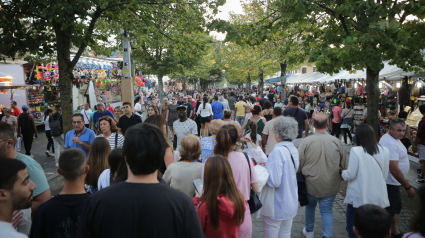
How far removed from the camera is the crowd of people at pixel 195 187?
1.54 m

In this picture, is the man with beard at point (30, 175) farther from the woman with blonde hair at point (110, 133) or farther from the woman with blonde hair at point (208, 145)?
the woman with blonde hair at point (110, 133)

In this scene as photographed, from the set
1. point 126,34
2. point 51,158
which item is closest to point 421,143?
point 126,34

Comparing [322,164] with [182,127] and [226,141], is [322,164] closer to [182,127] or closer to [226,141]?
[226,141]

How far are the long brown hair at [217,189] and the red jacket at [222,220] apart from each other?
0.12 feet

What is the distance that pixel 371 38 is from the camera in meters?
5.20

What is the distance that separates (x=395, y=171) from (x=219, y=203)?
2796mm

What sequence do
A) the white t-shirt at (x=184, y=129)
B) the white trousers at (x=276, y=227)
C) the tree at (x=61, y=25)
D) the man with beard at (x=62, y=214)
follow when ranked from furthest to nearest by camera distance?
the white t-shirt at (x=184, y=129) → the tree at (x=61, y=25) → the white trousers at (x=276, y=227) → the man with beard at (x=62, y=214)

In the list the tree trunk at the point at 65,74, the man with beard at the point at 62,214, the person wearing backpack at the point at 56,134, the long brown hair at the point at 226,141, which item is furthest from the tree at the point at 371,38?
the person wearing backpack at the point at 56,134

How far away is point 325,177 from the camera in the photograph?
12.8 ft

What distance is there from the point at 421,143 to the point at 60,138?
9769mm

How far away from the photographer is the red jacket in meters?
2.43

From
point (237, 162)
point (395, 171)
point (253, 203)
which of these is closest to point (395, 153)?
point (395, 171)

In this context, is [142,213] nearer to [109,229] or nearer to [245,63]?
[109,229]

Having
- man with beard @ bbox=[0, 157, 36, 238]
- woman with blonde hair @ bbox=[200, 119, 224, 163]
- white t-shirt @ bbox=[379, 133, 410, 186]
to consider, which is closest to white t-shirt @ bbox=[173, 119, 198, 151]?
woman with blonde hair @ bbox=[200, 119, 224, 163]
